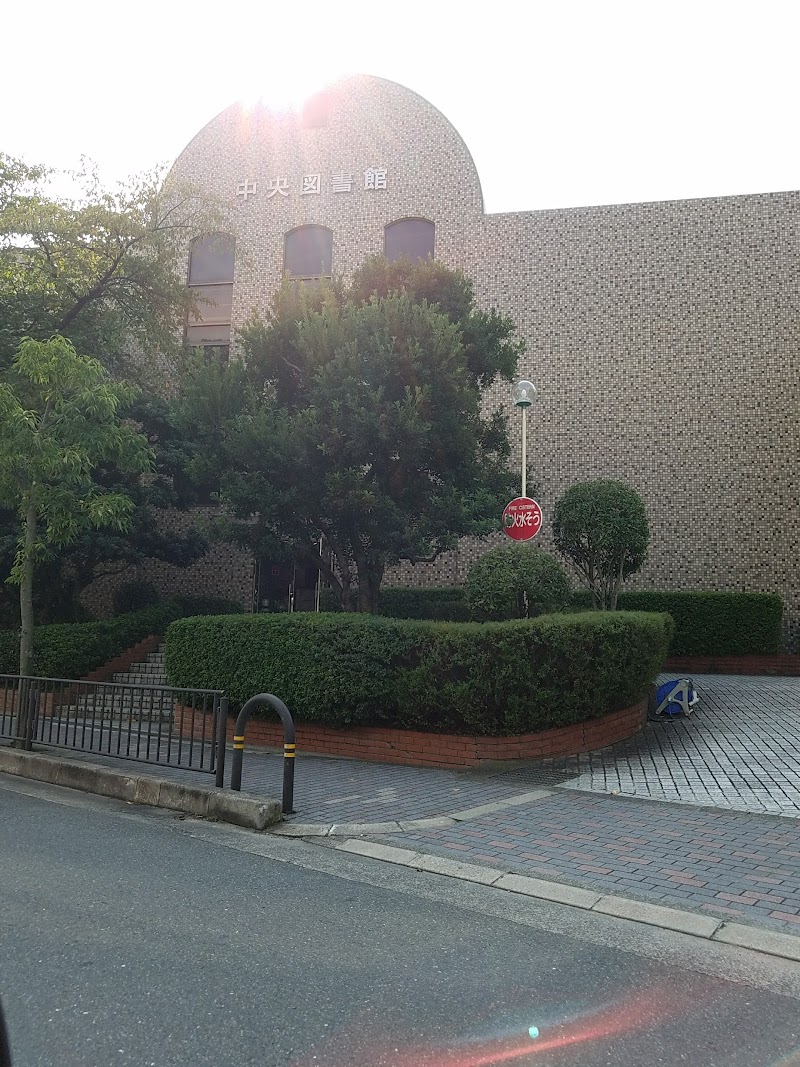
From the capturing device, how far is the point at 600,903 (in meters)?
4.38

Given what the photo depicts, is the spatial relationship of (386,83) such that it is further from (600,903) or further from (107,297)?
(600,903)

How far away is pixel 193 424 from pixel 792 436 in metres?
13.3

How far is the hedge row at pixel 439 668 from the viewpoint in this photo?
813cm

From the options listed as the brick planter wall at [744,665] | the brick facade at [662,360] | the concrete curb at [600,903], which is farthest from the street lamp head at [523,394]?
the brick planter wall at [744,665]

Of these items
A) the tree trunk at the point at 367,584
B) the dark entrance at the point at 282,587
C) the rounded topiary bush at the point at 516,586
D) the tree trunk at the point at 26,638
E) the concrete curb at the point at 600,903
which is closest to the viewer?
the concrete curb at the point at 600,903

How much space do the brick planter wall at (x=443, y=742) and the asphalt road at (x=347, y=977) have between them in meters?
3.30

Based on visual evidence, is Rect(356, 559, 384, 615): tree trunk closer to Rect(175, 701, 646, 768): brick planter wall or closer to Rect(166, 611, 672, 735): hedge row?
Rect(166, 611, 672, 735): hedge row

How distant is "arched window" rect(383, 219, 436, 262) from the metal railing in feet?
48.1

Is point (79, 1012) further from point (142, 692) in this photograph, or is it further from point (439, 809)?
point (142, 692)

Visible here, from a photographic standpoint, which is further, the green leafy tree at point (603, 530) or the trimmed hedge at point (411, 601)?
the trimmed hedge at point (411, 601)

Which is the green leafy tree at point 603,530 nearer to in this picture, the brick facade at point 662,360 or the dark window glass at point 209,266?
the brick facade at point 662,360

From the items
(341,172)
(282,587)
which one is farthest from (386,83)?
(282,587)

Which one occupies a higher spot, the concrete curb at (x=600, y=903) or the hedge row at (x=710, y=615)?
the hedge row at (x=710, y=615)

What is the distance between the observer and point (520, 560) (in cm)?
952
